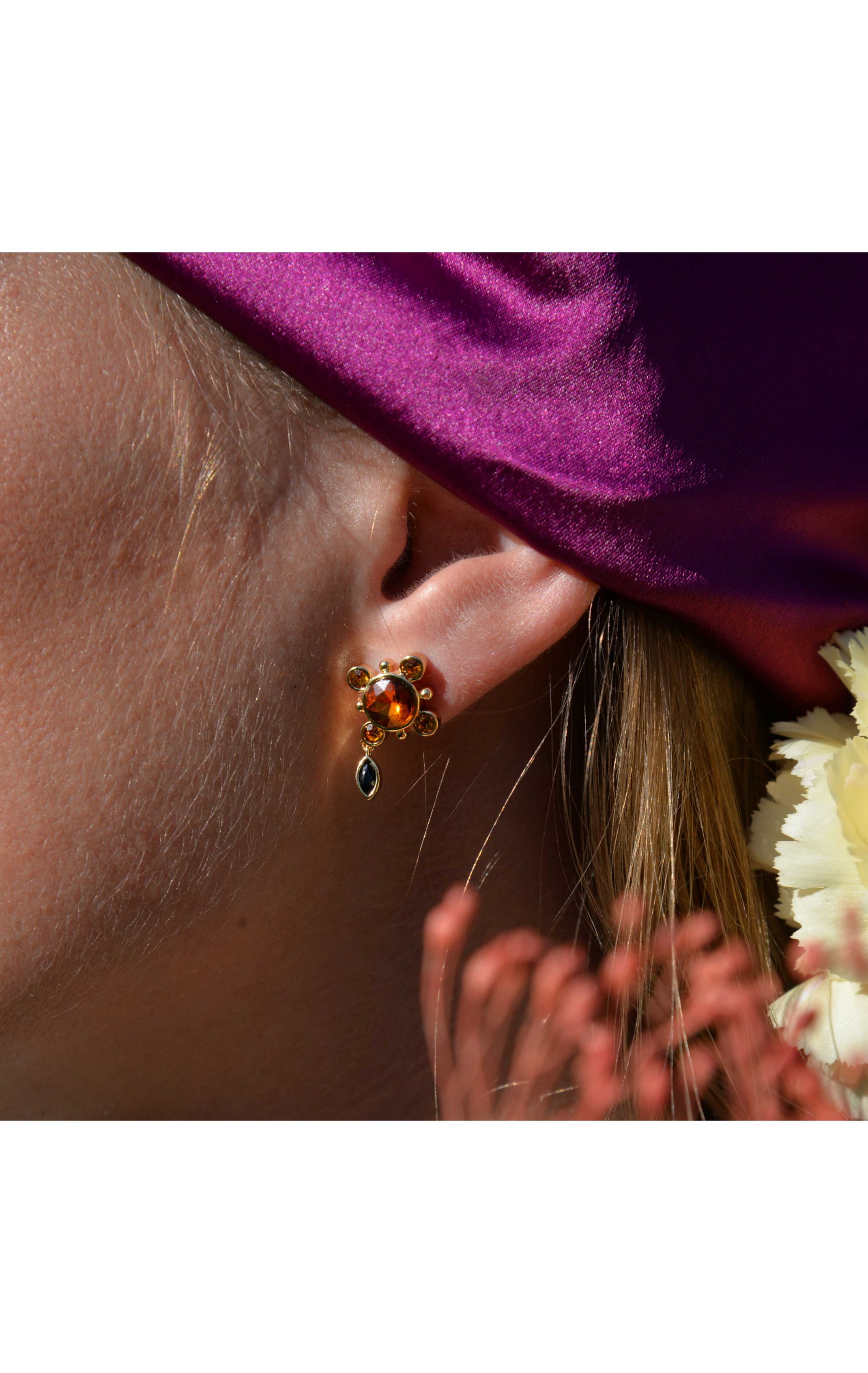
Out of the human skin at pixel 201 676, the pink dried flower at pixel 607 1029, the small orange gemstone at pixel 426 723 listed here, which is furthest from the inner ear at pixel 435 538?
the pink dried flower at pixel 607 1029

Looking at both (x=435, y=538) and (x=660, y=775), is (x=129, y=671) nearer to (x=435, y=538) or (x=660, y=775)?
(x=435, y=538)

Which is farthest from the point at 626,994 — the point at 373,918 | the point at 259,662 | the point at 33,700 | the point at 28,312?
the point at 28,312

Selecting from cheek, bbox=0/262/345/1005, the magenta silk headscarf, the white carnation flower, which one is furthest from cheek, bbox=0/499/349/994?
the white carnation flower

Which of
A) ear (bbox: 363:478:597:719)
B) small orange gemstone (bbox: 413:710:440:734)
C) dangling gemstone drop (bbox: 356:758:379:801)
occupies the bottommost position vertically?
dangling gemstone drop (bbox: 356:758:379:801)

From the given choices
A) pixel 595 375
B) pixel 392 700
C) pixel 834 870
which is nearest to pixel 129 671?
pixel 392 700

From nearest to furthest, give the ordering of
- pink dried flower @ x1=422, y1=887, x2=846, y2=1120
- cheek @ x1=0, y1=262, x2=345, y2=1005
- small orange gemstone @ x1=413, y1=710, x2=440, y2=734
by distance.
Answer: cheek @ x1=0, y1=262, x2=345, y2=1005, small orange gemstone @ x1=413, y1=710, x2=440, y2=734, pink dried flower @ x1=422, y1=887, x2=846, y2=1120

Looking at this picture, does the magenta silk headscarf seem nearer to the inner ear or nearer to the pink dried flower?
the inner ear
